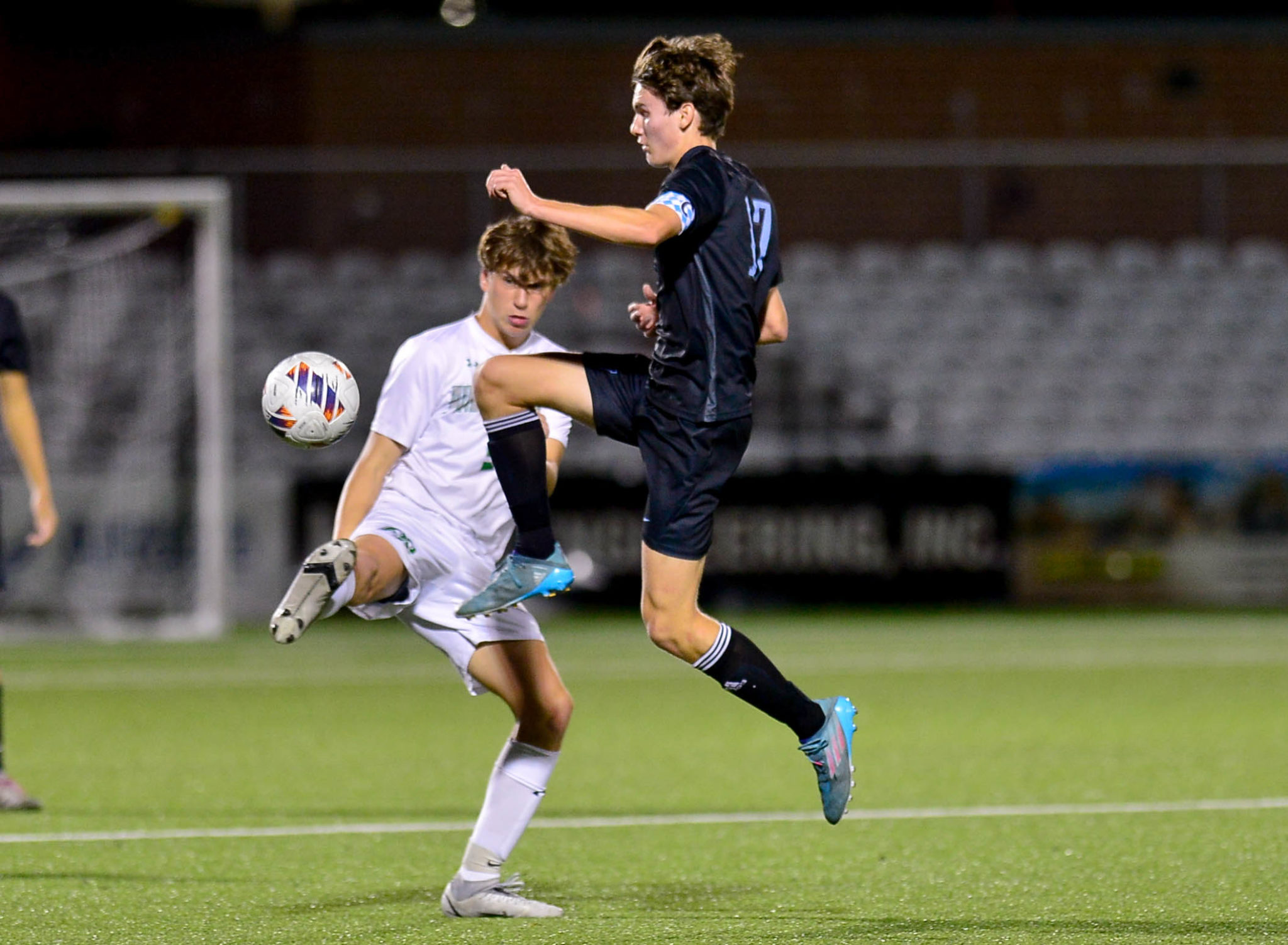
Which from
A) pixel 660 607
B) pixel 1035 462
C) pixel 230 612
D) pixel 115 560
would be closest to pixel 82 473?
pixel 115 560

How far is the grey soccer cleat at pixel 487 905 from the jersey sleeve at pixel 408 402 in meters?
1.23

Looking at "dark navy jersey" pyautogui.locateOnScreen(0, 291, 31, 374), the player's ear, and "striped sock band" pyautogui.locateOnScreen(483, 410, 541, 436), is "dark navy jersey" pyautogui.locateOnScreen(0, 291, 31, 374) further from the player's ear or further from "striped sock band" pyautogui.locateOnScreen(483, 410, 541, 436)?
the player's ear

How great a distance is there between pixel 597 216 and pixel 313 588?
3.79ft

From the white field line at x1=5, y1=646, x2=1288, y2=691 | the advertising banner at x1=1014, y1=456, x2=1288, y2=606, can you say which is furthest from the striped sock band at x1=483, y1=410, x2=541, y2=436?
the advertising banner at x1=1014, y1=456, x2=1288, y2=606

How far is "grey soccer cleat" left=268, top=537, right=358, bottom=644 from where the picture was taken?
416cm

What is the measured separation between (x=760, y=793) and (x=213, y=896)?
98.4 inches

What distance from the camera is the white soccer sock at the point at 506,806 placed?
15.4 feet

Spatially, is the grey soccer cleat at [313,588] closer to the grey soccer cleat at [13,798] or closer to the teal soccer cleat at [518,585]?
the teal soccer cleat at [518,585]

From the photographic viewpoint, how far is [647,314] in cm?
464

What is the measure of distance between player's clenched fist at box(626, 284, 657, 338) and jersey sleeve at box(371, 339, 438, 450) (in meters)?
0.64

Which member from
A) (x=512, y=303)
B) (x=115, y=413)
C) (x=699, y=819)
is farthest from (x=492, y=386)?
(x=115, y=413)

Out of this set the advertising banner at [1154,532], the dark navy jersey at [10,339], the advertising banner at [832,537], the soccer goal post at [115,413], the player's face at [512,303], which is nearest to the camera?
the player's face at [512,303]

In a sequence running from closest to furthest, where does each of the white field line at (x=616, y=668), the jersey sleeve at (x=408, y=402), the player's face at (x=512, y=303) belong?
the player's face at (x=512, y=303)
the jersey sleeve at (x=408, y=402)
the white field line at (x=616, y=668)

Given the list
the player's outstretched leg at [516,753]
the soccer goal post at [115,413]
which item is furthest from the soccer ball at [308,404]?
the soccer goal post at [115,413]
